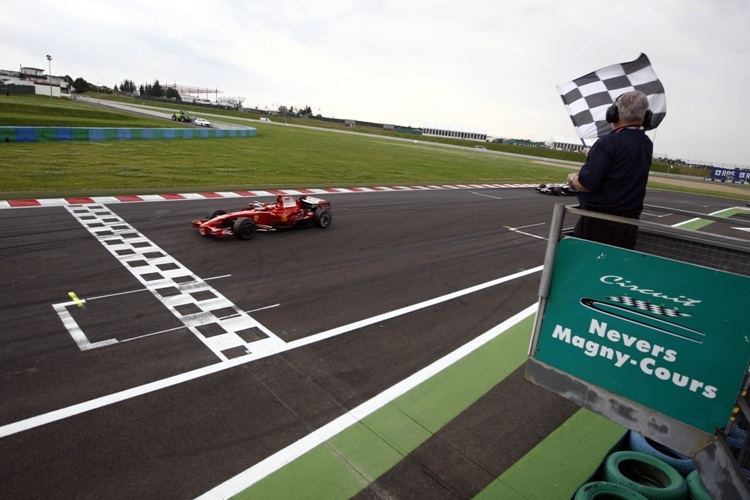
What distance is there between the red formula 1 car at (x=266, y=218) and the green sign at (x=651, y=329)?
26.8 feet

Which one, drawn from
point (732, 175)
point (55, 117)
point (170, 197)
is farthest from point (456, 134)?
point (170, 197)

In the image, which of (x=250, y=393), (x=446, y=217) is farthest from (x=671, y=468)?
(x=446, y=217)

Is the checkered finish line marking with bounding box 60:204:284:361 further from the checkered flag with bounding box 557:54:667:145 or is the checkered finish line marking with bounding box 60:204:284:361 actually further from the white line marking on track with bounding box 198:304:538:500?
the checkered flag with bounding box 557:54:667:145

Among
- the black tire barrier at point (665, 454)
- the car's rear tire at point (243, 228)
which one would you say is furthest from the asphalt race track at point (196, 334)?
the black tire barrier at point (665, 454)

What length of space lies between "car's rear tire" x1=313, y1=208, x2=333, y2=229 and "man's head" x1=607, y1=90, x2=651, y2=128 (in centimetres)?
899

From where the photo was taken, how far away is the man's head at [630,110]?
320cm

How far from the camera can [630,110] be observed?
323cm

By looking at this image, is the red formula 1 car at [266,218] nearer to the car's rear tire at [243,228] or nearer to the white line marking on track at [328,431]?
the car's rear tire at [243,228]

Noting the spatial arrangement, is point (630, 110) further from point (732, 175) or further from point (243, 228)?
point (732, 175)

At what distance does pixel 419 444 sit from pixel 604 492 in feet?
5.16

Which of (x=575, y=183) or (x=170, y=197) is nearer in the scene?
(x=575, y=183)

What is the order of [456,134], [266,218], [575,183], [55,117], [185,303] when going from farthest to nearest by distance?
[456,134], [55,117], [266,218], [185,303], [575,183]

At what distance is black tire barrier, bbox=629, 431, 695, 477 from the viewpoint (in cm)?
364

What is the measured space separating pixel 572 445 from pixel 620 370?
1790 mm
